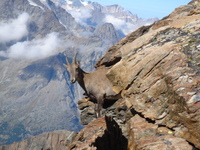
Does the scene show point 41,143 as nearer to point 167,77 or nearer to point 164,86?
point 164,86

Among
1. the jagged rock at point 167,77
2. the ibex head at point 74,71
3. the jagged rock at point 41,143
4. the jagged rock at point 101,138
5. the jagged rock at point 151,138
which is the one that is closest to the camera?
the jagged rock at point 151,138

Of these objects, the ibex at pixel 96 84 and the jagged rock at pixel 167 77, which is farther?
the ibex at pixel 96 84

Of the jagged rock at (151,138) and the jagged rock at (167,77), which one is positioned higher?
the jagged rock at (167,77)

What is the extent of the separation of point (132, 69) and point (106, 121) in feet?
14.1

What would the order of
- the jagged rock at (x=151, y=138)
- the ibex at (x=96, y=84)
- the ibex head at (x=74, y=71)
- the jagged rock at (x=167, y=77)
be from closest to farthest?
the jagged rock at (x=151, y=138), the jagged rock at (x=167, y=77), the ibex at (x=96, y=84), the ibex head at (x=74, y=71)

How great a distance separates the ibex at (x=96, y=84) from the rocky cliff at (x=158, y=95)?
96 cm

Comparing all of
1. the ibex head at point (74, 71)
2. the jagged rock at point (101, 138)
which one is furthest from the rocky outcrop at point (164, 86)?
the ibex head at point (74, 71)

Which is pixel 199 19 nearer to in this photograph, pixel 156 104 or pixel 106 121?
pixel 156 104

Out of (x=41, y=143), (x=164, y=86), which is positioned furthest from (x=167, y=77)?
(x=41, y=143)

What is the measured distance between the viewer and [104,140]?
14.7 m

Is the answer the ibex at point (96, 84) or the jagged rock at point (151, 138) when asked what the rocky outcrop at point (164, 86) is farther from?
the ibex at point (96, 84)

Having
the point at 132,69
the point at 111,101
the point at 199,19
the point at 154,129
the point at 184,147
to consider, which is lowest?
the point at 184,147

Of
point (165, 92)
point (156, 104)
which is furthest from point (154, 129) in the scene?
point (165, 92)

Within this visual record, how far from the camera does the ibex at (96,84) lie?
20000mm
